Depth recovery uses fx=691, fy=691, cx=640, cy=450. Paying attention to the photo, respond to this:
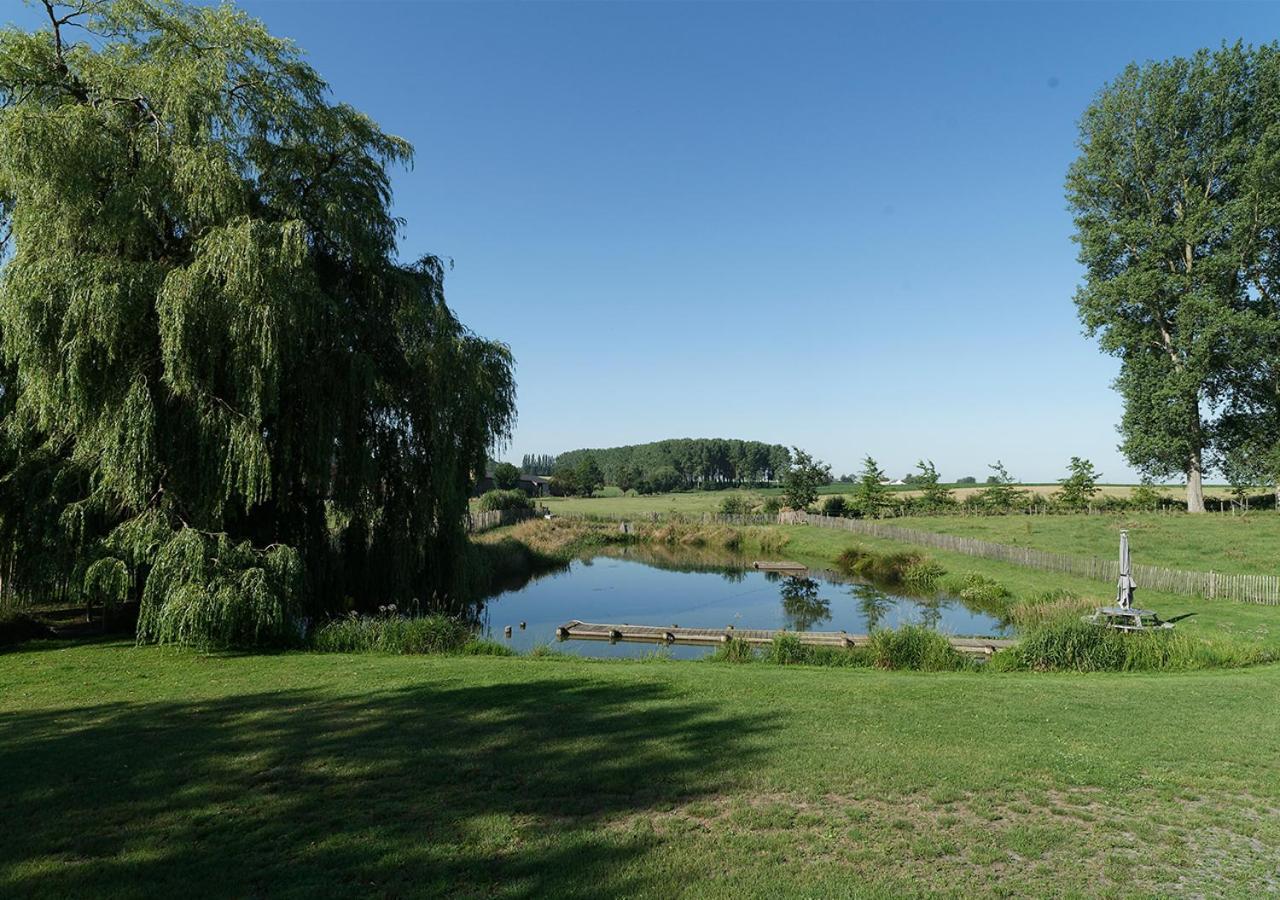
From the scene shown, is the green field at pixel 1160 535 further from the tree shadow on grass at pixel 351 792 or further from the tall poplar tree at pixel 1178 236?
the tree shadow on grass at pixel 351 792

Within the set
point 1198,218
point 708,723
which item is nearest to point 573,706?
point 708,723

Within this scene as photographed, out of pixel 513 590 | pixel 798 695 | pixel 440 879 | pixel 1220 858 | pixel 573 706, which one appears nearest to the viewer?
pixel 440 879

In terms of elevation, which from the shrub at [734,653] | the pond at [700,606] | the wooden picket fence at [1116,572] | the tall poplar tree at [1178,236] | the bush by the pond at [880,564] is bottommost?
the pond at [700,606]

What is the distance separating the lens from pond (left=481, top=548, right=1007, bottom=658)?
22.4 metres

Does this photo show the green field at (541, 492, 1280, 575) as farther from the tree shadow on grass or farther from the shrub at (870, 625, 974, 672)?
the tree shadow on grass

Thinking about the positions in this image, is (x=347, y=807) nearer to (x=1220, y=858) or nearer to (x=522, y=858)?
(x=522, y=858)

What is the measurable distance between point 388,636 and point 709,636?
9726 mm

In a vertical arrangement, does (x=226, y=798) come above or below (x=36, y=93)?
below

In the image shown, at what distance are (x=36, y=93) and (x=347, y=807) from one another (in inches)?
667

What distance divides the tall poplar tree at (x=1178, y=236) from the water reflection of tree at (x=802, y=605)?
74.7 ft

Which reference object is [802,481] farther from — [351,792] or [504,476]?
[351,792]

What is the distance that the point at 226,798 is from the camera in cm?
584

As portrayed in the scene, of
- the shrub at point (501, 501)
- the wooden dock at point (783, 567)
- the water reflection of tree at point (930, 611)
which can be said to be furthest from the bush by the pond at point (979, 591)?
the shrub at point (501, 501)

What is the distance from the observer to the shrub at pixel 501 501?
2291 inches
